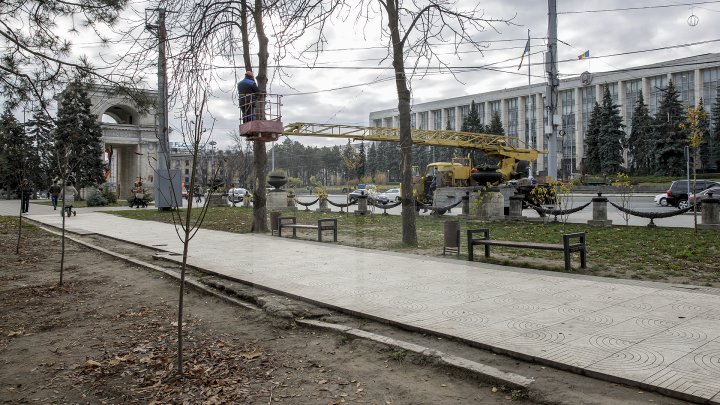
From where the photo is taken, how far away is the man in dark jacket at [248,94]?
605 inches

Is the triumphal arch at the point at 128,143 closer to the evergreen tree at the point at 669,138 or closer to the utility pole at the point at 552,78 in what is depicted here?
the utility pole at the point at 552,78

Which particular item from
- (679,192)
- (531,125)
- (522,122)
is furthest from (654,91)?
(679,192)

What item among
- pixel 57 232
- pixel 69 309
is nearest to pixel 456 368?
pixel 69 309

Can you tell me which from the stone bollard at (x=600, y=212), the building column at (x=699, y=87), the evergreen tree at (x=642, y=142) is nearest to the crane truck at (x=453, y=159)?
the stone bollard at (x=600, y=212)

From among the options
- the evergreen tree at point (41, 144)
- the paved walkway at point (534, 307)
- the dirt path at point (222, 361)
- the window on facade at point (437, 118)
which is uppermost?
the window on facade at point (437, 118)

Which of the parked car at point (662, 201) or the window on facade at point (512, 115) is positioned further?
the window on facade at point (512, 115)

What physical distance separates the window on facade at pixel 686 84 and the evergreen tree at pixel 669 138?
17935 mm

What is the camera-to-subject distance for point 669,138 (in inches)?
2291

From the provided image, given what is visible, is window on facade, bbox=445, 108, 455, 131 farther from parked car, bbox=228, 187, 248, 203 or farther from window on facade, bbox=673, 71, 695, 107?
parked car, bbox=228, 187, 248, 203

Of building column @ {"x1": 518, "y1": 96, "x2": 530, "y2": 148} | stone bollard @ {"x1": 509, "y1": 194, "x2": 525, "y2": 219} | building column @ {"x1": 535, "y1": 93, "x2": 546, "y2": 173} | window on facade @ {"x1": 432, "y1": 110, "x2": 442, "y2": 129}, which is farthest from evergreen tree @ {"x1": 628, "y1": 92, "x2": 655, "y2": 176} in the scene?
stone bollard @ {"x1": 509, "y1": 194, "x2": 525, "y2": 219}

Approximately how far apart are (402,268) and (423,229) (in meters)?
8.91

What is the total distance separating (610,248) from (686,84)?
77636 millimetres

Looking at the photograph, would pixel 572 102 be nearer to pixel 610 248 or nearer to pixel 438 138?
pixel 438 138

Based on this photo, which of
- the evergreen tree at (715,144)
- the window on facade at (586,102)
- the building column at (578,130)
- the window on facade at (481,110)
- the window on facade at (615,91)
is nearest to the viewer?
the evergreen tree at (715,144)
